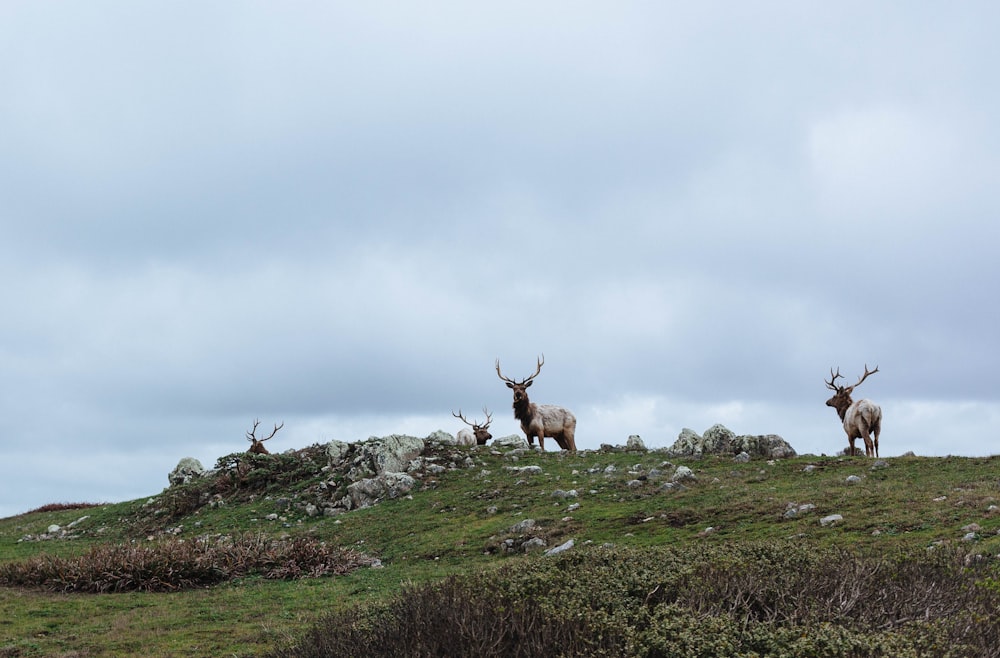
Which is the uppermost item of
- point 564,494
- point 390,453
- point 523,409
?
point 523,409

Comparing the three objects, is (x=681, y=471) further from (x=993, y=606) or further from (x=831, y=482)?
(x=993, y=606)

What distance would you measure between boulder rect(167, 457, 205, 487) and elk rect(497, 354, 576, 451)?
11892 mm

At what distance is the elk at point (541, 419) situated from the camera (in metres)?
30.2

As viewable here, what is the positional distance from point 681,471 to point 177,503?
16511mm

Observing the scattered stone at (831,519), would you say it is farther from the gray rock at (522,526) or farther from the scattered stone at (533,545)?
the gray rock at (522,526)

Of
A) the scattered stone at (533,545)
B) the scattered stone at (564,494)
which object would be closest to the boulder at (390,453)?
the scattered stone at (564,494)

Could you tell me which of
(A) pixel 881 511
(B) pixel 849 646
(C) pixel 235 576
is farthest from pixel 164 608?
(A) pixel 881 511

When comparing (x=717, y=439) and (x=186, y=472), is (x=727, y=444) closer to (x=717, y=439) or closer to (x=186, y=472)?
(x=717, y=439)

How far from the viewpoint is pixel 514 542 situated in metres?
14.6

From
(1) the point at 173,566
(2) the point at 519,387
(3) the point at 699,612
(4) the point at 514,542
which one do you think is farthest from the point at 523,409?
(3) the point at 699,612

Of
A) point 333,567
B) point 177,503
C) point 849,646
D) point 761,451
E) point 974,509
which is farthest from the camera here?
point 177,503

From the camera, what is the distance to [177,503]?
25.4 meters

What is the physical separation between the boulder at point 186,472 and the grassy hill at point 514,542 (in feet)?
10.2

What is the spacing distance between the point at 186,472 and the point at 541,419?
13.7 meters
